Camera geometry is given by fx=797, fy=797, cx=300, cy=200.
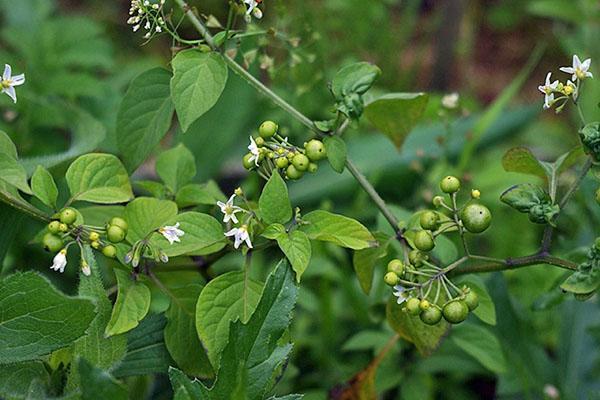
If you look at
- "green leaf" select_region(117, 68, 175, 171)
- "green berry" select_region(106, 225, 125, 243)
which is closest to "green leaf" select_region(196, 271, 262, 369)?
"green berry" select_region(106, 225, 125, 243)

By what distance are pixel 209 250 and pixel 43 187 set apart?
7.5 inches

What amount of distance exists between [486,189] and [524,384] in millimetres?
561

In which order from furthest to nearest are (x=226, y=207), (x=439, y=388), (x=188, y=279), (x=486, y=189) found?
(x=486, y=189) → (x=439, y=388) → (x=188, y=279) → (x=226, y=207)

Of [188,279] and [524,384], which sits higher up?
[188,279]

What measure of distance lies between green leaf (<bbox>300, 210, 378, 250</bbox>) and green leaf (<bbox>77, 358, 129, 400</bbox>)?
0.26 m

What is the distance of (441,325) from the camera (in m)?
0.94

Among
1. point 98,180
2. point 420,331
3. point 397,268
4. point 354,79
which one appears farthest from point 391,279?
point 98,180

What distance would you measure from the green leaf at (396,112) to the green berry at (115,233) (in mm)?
370

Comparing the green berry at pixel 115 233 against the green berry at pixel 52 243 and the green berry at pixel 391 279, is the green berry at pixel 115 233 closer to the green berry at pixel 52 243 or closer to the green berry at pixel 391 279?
the green berry at pixel 52 243

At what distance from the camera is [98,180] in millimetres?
891

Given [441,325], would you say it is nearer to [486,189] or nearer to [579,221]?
[579,221]

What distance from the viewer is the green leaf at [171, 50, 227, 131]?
0.84 m

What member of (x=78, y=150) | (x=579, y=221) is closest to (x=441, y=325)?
(x=78, y=150)

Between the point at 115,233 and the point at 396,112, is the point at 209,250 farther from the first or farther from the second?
the point at 396,112
